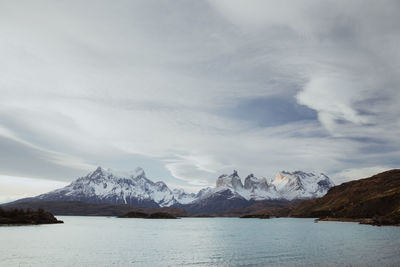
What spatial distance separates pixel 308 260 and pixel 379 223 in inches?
5403

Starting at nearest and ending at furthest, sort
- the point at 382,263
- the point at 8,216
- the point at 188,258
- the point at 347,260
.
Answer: the point at 382,263
the point at 347,260
the point at 188,258
the point at 8,216

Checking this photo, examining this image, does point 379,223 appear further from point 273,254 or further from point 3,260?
point 3,260

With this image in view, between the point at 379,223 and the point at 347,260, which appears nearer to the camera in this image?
the point at 347,260

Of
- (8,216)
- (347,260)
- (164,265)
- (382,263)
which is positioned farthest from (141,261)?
(8,216)

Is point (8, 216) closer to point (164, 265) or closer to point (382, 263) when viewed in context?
point (164, 265)

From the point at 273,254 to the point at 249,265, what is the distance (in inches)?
587

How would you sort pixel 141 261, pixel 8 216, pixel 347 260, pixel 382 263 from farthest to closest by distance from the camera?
pixel 8 216, pixel 141 261, pixel 347 260, pixel 382 263

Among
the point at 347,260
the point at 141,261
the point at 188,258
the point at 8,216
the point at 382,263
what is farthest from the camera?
the point at 8,216

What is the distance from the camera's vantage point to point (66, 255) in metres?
69.2

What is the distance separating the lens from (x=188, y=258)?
216 ft

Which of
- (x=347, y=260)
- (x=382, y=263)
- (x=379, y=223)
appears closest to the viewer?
(x=382, y=263)

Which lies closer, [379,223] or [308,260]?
[308,260]

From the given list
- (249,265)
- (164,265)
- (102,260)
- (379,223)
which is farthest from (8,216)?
(379,223)

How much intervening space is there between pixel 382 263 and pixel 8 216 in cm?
20255
